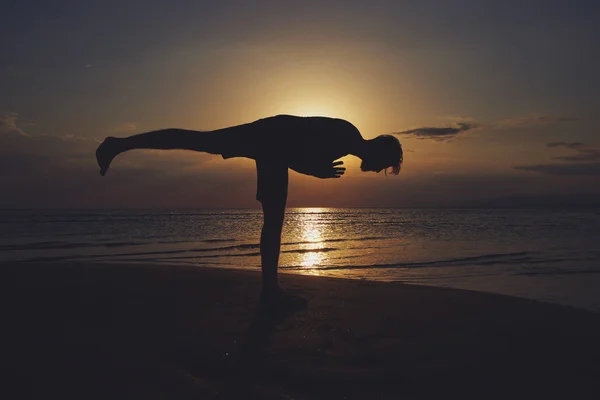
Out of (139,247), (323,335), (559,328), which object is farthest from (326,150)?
(139,247)

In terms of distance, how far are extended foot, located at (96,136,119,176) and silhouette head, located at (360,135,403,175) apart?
3.06m

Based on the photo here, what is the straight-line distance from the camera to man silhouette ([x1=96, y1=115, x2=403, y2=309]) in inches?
223

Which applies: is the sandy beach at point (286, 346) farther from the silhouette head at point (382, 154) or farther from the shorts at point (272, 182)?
the silhouette head at point (382, 154)

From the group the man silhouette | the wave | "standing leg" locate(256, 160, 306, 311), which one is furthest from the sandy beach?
the wave

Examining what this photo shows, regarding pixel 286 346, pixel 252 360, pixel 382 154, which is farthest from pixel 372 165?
pixel 252 360

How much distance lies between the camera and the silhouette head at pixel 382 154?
223 inches

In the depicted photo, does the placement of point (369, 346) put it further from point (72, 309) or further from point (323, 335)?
point (72, 309)

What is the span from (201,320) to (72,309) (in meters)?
1.58

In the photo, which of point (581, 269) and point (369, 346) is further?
point (581, 269)

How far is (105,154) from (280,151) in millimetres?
2133

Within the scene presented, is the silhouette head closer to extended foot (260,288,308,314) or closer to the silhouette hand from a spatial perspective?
the silhouette hand

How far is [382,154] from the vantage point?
18.7 feet

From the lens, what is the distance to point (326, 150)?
18.8ft

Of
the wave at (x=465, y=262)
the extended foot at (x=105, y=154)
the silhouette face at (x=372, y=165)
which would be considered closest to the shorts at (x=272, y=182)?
the silhouette face at (x=372, y=165)
